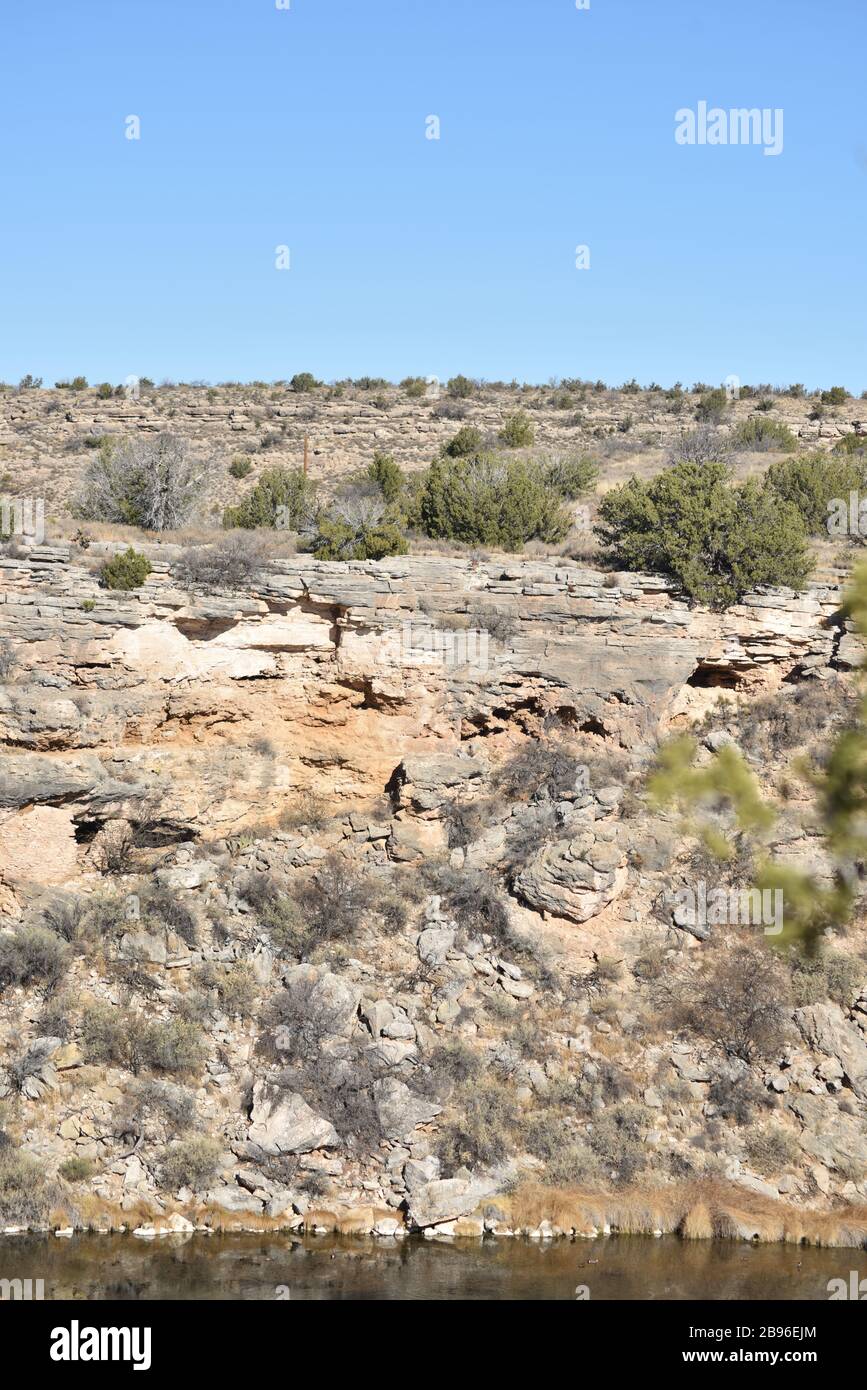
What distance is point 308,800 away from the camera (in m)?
19.5

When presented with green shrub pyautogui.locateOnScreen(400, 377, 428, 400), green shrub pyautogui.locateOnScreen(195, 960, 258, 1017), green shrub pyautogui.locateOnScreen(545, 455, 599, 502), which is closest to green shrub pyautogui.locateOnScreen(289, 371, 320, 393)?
green shrub pyautogui.locateOnScreen(400, 377, 428, 400)

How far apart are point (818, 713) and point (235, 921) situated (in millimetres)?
10149

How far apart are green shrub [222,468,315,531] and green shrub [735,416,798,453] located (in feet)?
55.3

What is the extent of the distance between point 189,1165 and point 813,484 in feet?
62.7

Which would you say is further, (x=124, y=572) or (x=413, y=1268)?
(x=124, y=572)

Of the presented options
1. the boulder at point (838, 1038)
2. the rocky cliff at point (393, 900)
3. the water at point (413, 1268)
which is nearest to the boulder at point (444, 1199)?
the rocky cliff at point (393, 900)

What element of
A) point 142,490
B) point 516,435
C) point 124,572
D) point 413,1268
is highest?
point 516,435

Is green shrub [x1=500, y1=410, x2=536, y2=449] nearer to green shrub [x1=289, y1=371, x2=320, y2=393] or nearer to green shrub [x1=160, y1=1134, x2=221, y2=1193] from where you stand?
green shrub [x1=289, y1=371, x2=320, y2=393]

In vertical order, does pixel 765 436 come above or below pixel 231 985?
above

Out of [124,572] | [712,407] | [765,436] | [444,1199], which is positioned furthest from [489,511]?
[712,407]

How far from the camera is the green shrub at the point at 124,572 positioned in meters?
18.8

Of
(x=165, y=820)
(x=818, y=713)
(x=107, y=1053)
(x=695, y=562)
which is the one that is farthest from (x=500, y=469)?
(x=107, y=1053)

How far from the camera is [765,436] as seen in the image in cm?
3884

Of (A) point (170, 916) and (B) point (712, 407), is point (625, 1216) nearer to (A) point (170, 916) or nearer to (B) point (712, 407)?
(A) point (170, 916)
